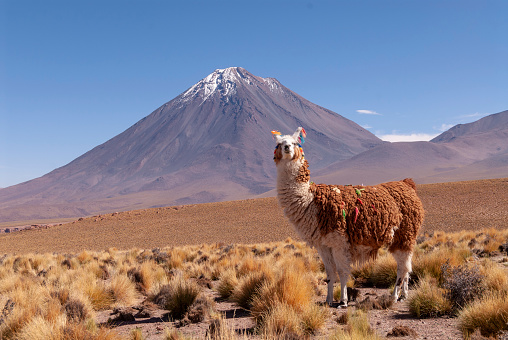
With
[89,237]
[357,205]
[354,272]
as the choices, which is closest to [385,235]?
[357,205]

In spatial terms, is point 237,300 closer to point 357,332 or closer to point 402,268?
point 402,268

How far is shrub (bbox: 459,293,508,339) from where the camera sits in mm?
4730

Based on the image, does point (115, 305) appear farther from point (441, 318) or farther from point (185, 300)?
point (441, 318)

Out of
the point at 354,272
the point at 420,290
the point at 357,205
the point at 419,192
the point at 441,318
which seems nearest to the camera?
the point at 441,318

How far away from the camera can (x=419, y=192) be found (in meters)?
42.8

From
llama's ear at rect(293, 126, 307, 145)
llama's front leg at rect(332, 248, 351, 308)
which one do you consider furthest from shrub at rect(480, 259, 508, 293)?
llama's ear at rect(293, 126, 307, 145)

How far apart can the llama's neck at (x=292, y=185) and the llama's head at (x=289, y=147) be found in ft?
0.32

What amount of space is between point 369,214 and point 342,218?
1.62ft

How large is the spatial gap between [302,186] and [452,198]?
3651 centimetres

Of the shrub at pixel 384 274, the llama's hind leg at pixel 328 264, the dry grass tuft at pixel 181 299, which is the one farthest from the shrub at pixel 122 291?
the shrub at pixel 384 274

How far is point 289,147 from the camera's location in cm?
676

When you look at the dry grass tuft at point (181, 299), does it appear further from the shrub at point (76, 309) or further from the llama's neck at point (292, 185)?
the llama's neck at point (292, 185)

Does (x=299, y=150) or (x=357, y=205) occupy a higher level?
(x=299, y=150)

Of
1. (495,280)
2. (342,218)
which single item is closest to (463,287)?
(495,280)
